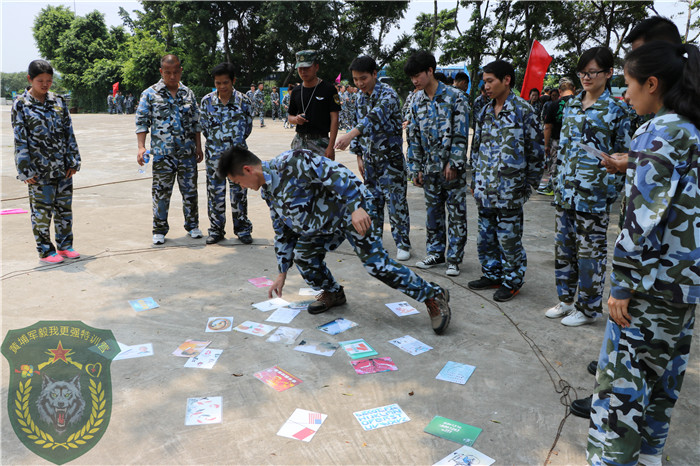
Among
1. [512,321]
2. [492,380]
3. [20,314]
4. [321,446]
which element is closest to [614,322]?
[492,380]

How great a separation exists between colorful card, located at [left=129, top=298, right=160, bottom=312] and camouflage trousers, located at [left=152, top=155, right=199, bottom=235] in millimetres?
1677

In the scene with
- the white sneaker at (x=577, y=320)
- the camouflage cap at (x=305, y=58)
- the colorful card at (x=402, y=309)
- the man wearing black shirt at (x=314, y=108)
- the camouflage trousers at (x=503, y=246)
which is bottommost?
the colorful card at (x=402, y=309)

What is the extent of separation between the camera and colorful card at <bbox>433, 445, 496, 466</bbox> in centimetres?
225

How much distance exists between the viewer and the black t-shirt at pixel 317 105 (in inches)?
201

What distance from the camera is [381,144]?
16.1ft

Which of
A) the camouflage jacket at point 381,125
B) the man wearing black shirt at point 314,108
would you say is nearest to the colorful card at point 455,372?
the camouflage jacket at point 381,125

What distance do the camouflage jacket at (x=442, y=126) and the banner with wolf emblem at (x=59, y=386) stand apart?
306 centimetres

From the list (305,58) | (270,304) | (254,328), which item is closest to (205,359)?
(254,328)

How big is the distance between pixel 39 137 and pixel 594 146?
4.74 meters

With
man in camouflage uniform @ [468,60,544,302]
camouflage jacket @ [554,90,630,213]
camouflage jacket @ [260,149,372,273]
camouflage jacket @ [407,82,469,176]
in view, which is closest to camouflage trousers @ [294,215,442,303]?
camouflage jacket @ [260,149,372,273]

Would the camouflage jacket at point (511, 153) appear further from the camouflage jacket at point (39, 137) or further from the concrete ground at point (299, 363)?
the camouflage jacket at point (39, 137)

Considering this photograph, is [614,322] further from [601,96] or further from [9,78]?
[9,78]

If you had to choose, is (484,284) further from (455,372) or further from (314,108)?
(314,108)

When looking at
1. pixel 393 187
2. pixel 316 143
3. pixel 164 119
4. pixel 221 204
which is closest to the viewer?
pixel 393 187
